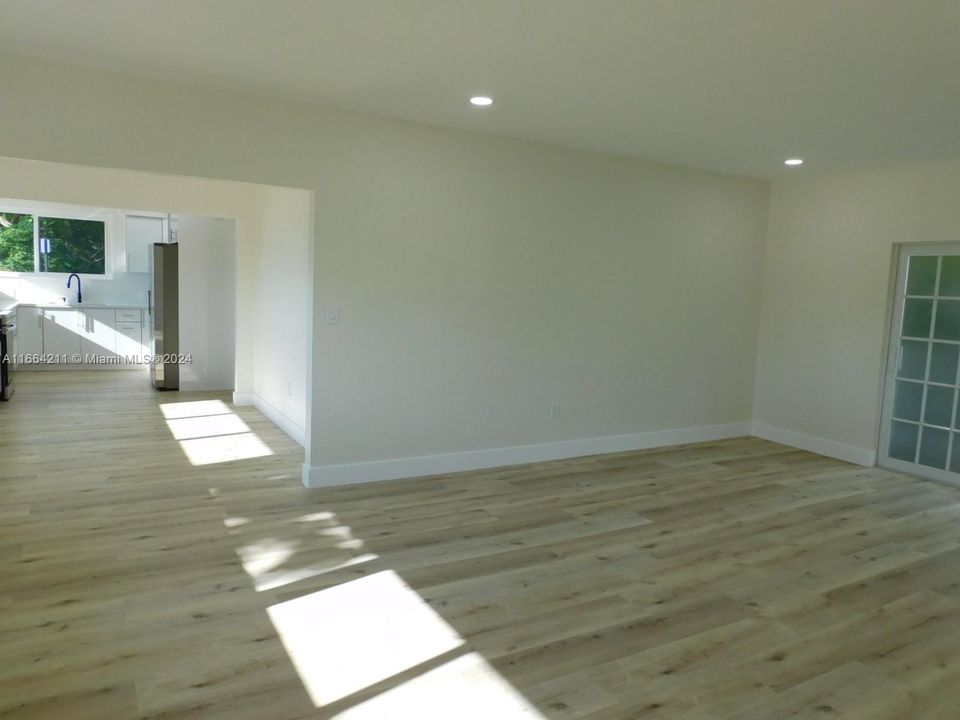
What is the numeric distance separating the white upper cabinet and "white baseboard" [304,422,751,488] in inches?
252

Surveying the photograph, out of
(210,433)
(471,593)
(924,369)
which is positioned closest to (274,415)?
(210,433)

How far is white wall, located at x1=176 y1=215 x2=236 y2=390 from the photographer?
776 centimetres

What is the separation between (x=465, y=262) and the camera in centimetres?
479

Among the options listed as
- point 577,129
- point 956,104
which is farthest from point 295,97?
point 956,104

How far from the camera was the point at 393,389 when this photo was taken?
4.62 meters

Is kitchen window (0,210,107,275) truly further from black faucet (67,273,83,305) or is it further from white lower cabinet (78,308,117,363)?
white lower cabinet (78,308,117,363)

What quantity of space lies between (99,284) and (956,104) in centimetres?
1006

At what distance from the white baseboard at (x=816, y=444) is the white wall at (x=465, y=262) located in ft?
1.72

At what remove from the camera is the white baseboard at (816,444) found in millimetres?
5555

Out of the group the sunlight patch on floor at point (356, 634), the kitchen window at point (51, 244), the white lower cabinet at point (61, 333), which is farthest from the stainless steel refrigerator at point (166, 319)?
the sunlight patch on floor at point (356, 634)

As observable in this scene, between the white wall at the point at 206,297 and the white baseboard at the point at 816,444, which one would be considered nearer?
the white baseboard at the point at 816,444

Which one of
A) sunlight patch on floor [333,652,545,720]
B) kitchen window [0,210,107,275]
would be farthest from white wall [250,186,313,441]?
kitchen window [0,210,107,275]

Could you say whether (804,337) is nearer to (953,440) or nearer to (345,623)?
(953,440)

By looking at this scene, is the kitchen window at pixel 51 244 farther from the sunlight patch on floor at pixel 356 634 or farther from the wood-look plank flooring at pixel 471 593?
the sunlight patch on floor at pixel 356 634
